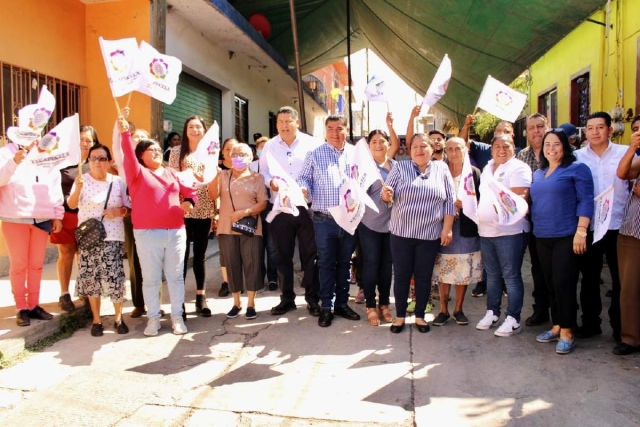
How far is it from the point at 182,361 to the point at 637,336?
3552 millimetres

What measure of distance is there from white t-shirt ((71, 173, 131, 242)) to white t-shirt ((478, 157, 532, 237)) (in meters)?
3.28

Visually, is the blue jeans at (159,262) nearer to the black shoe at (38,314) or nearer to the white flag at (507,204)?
the black shoe at (38,314)

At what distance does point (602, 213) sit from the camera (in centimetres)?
399

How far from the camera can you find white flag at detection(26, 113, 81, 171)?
429 cm

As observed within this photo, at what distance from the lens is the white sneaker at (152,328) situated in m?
4.62

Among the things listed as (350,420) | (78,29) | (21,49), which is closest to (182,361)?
(350,420)

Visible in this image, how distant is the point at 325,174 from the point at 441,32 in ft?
17.6

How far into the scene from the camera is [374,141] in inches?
196

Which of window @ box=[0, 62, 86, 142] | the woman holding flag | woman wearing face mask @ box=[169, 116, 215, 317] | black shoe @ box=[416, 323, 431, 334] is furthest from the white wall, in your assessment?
black shoe @ box=[416, 323, 431, 334]

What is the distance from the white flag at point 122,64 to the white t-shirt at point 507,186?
3.19 meters

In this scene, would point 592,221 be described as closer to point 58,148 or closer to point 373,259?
point 373,259

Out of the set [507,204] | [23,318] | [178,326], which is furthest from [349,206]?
[23,318]

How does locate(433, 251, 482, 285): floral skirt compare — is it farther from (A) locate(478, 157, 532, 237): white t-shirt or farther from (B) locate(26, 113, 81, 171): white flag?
(B) locate(26, 113, 81, 171): white flag

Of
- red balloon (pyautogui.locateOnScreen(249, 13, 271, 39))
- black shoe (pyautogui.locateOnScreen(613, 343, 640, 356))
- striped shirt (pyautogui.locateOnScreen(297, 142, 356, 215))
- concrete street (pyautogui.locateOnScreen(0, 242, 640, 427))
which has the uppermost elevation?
red balloon (pyautogui.locateOnScreen(249, 13, 271, 39))
